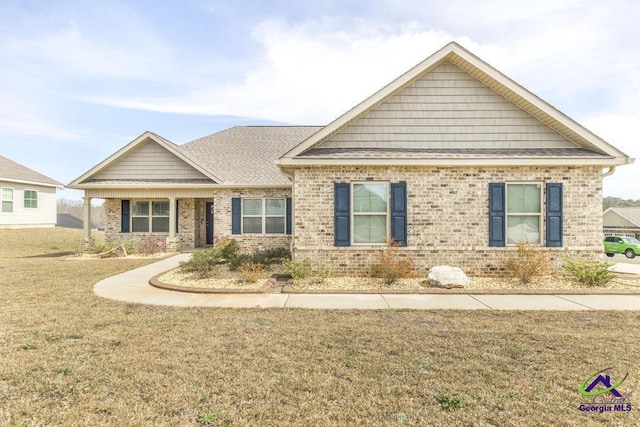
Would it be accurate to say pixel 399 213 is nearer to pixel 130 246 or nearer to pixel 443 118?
pixel 443 118

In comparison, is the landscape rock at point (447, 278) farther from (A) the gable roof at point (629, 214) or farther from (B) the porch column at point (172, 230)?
(A) the gable roof at point (629, 214)

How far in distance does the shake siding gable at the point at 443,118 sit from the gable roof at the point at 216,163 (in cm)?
521

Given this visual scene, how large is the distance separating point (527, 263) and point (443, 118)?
14.9 ft

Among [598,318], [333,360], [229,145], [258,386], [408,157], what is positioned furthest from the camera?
[229,145]

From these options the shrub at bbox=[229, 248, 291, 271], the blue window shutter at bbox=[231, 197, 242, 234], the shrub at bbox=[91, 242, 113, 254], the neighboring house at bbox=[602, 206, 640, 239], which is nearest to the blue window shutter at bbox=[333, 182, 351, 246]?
the shrub at bbox=[229, 248, 291, 271]

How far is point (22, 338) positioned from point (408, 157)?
8.40 m

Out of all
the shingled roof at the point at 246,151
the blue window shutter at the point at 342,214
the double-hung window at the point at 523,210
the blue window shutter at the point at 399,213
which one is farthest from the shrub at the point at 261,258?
the double-hung window at the point at 523,210

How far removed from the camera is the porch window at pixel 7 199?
796 inches

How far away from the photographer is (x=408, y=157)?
861 cm

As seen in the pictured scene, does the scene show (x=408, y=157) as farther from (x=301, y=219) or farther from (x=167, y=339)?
(x=167, y=339)

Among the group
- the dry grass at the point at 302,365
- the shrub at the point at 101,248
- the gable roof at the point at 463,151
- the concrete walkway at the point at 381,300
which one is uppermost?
the gable roof at the point at 463,151

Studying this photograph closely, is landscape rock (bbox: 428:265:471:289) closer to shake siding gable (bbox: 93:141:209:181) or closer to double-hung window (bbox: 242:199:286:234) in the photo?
double-hung window (bbox: 242:199:286:234)

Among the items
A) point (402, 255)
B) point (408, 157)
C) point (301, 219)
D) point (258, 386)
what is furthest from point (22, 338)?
point (408, 157)

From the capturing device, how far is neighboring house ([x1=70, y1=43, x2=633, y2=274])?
8750 mm
